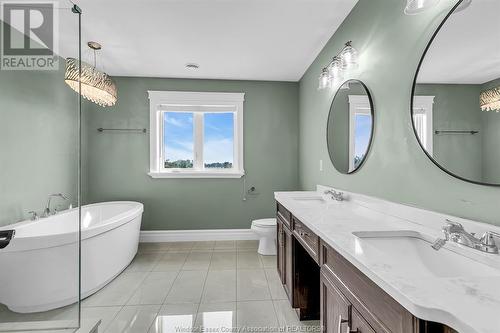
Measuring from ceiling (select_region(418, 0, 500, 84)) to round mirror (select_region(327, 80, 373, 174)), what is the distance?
1.83ft

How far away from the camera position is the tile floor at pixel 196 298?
1.76 m

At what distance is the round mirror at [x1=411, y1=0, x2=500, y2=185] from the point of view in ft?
2.98

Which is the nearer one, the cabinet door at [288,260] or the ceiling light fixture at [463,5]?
the ceiling light fixture at [463,5]

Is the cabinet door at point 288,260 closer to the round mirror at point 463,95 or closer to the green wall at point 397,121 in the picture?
the green wall at point 397,121

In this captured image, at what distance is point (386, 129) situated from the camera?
1527 mm

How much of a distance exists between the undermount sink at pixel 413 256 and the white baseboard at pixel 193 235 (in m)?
2.58

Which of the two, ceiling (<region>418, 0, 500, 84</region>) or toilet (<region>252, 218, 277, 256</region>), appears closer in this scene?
ceiling (<region>418, 0, 500, 84</region>)

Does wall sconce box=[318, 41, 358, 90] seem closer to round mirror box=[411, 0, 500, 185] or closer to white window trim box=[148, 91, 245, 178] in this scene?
round mirror box=[411, 0, 500, 185]

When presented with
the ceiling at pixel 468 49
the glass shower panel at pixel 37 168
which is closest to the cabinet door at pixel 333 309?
the ceiling at pixel 468 49

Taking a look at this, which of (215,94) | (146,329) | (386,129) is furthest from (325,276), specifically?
(215,94)

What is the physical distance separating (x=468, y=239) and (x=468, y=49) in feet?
2.62

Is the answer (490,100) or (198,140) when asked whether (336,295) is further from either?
(198,140)

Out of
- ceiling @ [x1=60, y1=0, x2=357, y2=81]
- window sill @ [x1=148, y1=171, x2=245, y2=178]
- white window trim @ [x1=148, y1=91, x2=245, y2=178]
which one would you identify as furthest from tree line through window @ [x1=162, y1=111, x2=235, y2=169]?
ceiling @ [x1=60, y1=0, x2=357, y2=81]

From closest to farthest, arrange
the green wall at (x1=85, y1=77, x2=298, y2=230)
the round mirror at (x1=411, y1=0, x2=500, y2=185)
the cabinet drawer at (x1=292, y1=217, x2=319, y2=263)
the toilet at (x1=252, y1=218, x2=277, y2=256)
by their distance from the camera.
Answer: the round mirror at (x1=411, y1=0, x2=500, y2=185) < the cabinet drawer at (x1=292, y1=217, x2=319, y2=263) < the toilet at (x1=252, y1=218, x2=277, y2=256) < the green wall at (x1=85, y1=77, x2=298, y2=230)
